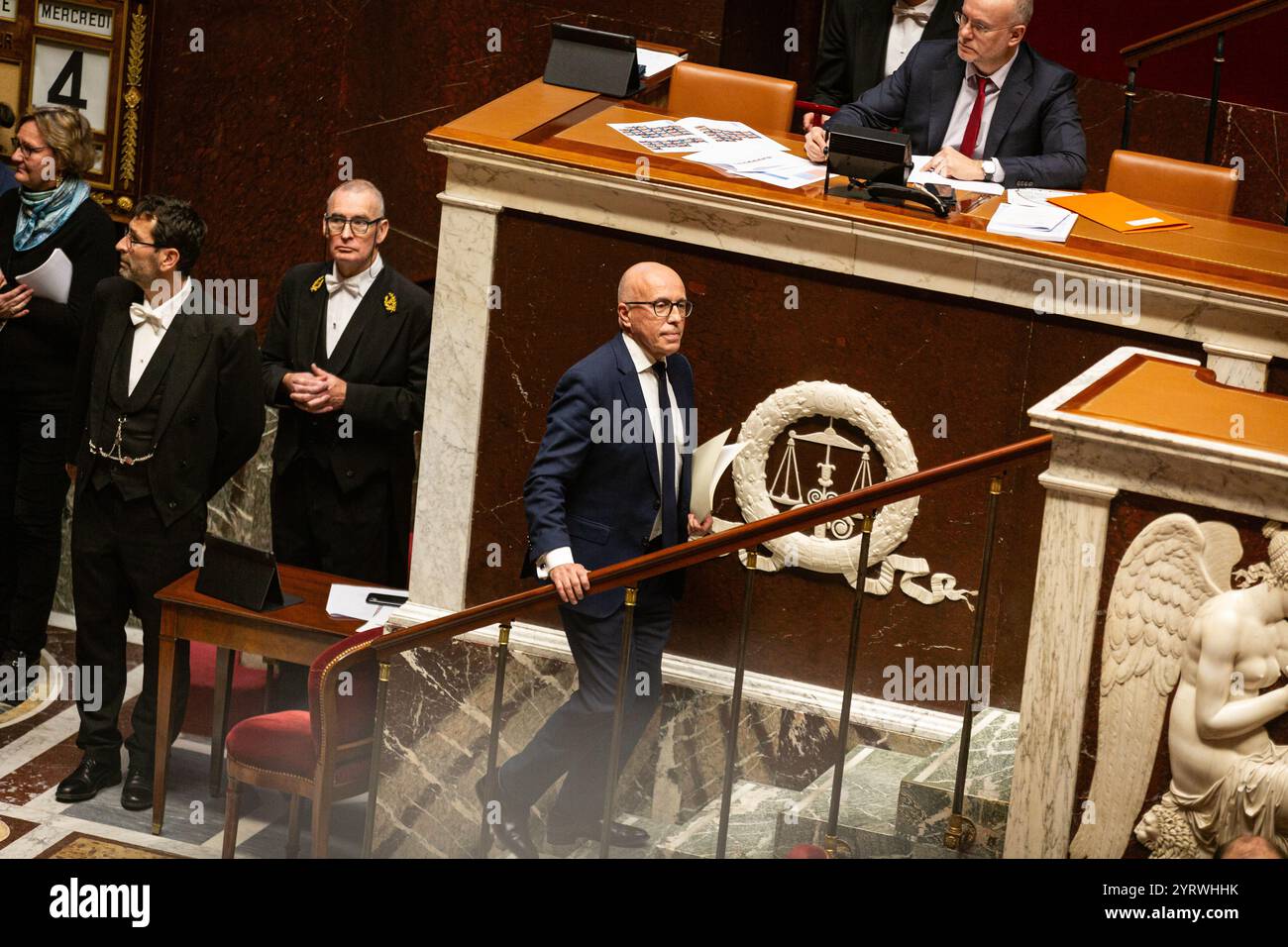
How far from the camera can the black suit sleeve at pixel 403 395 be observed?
18.7 feet

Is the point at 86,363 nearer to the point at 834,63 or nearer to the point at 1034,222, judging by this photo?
the point at 834,63

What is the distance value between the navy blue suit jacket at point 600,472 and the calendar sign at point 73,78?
332cm

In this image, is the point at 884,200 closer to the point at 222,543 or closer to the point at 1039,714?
the point at 1039,714

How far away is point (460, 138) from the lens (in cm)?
513

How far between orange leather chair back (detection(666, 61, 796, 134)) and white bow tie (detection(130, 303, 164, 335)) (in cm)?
182

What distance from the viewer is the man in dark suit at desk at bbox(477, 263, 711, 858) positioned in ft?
15.4

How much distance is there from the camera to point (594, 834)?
4.86 metres

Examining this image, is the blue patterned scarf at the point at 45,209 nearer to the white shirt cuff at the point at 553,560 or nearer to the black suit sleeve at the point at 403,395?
the black suit sleeve at the point at 403,395

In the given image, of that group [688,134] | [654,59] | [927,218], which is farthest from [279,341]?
[927,218]

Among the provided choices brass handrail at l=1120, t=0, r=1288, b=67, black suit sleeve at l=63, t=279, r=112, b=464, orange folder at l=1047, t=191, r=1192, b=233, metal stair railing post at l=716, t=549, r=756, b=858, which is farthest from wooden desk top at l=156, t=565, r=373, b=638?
brass handrail at l=1120, t=0, r=1288, b=67

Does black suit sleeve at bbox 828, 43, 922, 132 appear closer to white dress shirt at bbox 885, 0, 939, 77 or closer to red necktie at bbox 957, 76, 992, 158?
red necktie at bbox 957, 76, 992, 158

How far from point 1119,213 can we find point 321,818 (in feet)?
9.45

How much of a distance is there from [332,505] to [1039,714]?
2886mm
